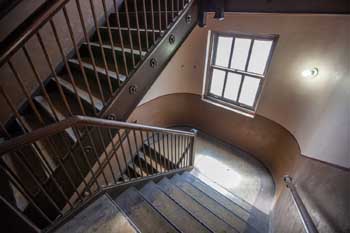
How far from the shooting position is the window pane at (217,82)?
384cm

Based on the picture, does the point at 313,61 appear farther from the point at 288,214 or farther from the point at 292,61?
the point at 288,214

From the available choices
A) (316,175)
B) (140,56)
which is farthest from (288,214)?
(140,56)

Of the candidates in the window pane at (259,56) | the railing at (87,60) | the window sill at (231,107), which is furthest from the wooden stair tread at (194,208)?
the window pane at (259,56)

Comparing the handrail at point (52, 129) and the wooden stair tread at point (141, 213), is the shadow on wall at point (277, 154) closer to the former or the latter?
the wooden stair tread at point (141, 213)

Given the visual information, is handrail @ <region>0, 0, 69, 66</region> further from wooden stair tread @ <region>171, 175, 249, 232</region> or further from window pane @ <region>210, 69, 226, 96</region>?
window pane @ <region>210, 69, 226, 96</region>

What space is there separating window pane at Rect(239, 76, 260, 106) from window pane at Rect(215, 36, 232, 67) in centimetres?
58

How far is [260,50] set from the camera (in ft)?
10.4

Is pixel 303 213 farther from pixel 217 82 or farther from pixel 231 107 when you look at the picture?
pixel 217 82

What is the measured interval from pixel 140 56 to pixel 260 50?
256 cm

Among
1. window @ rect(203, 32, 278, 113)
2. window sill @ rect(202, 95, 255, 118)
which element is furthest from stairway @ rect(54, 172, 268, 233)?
window @ rect(203, 32, 278, 113)

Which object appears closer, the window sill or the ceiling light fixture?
the ceiling light fixture

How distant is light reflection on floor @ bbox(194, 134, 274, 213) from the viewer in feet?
10.3

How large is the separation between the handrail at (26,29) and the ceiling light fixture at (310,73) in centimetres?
307

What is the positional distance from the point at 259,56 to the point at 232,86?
31.3 inches
